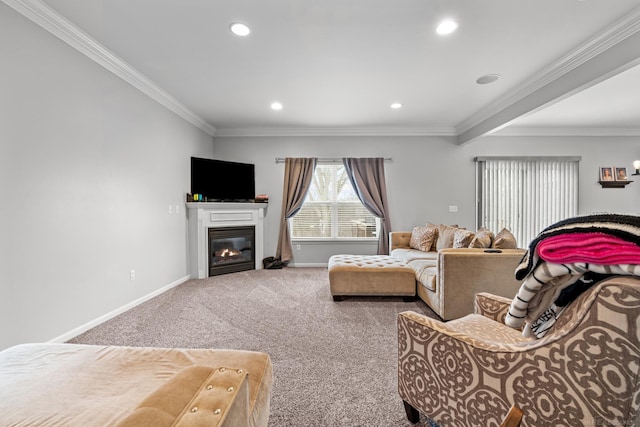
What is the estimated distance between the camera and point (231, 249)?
15.8 feet

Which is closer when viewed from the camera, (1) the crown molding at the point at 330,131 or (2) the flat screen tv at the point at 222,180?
(2) the flat screen tv at the point at 222,180

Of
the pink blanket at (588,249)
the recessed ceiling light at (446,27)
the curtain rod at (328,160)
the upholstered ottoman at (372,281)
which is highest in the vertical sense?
the recessed ceiling light at (446,27)

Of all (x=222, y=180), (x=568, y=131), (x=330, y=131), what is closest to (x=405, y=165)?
(x=330, y=131)

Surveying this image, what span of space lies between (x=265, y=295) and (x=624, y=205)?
260 inches

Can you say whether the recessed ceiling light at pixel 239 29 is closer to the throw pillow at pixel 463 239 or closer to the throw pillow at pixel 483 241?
the throw pillow at pixel 483 241

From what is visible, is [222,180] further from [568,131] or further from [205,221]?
[568,131]

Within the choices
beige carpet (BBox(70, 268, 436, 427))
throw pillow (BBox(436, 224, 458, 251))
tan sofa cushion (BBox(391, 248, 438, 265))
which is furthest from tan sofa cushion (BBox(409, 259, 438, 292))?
throw pillow (BBox(436, 224, 458, 251))

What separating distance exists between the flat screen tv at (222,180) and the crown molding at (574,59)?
410 centimetres

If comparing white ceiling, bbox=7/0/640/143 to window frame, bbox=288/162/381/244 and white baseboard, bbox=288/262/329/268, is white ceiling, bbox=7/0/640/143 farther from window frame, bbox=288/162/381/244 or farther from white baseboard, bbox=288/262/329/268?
white baseboard, bbox=288/262/329/268

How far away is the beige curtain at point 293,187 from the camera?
5172mm

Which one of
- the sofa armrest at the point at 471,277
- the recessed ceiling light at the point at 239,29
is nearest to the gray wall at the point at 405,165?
the sofa armrest at the point at 471,277

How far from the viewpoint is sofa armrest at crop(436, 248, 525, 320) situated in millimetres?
2473

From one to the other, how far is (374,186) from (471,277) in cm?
289

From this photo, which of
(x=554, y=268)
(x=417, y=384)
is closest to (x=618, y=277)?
(x=554, y=268)
